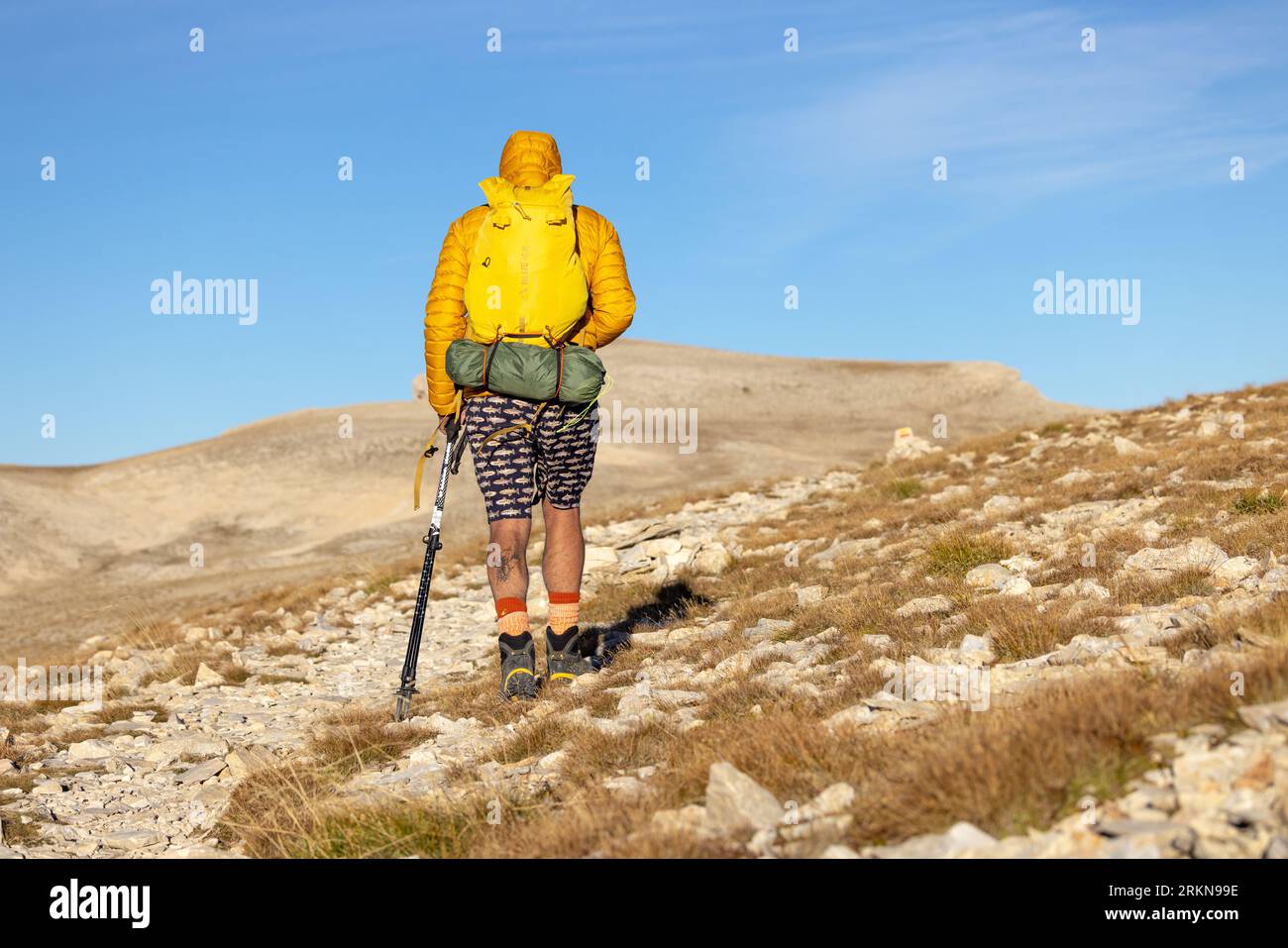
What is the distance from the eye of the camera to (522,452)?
7238 mm

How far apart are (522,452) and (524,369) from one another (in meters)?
0.63

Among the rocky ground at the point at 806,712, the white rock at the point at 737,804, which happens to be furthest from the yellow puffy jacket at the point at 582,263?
the white rock at the point at 737,804

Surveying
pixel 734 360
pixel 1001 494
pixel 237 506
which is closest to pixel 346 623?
pixel 1001 494

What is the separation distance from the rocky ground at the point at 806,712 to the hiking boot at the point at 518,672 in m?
0.23

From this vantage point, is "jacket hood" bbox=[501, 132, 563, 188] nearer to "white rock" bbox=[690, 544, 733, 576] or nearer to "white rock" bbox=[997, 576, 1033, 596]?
"white rock" bbox=[997, 576, 1033, 596]

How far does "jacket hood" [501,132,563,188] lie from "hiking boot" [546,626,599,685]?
3269 mm

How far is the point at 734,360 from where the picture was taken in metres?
86.1

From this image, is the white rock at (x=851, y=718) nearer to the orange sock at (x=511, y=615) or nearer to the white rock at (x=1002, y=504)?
the orange sock at (x=511, y=615)

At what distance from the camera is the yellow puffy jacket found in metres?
7.23

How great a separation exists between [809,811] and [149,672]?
34.1ft

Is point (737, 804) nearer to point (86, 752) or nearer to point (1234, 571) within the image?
point (1234, 571)

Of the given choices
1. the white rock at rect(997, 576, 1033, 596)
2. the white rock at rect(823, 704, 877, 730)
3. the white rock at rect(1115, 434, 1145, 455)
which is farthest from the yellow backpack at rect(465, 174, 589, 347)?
the white rock at rect(1115, 434, 1145, 455)
